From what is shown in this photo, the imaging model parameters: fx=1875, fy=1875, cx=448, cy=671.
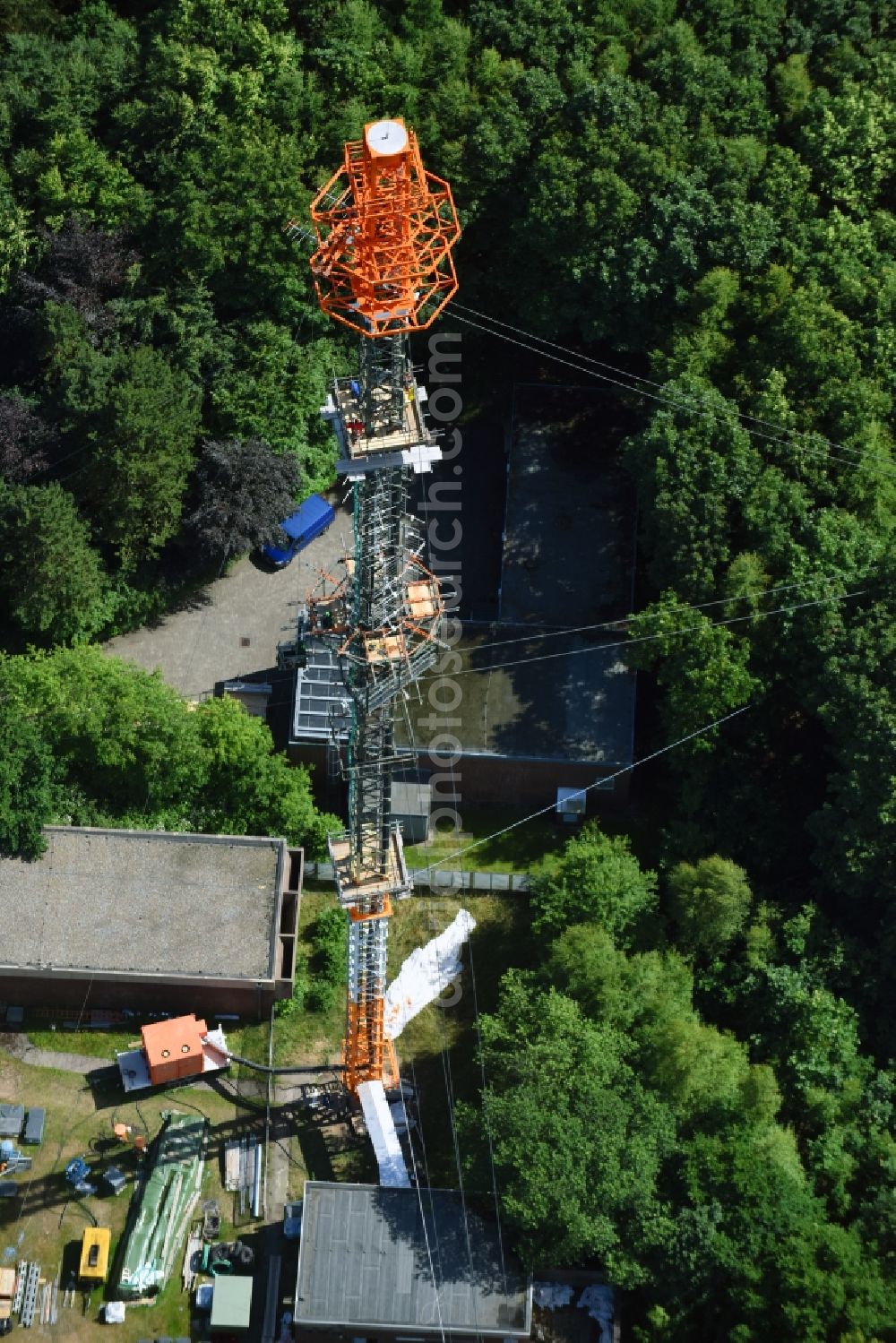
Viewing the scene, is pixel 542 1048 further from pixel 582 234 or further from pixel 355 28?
pixel 355 28

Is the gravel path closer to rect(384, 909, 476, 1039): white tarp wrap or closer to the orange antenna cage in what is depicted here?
rect(384, 909, 476, 1039): white tarp wrap

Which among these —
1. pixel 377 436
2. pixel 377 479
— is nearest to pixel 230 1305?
pixel 377 479

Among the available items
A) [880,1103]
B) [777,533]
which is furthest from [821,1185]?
[777,533]

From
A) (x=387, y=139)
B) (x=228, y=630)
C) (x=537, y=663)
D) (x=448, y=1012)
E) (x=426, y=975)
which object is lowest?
(x=448, y=1012)

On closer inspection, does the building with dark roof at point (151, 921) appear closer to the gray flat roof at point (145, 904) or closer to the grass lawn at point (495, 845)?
the gray flat roof at point (145, 904)

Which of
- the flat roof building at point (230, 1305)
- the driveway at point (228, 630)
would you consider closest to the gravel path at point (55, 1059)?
the flat roof building at point (230, 1305)

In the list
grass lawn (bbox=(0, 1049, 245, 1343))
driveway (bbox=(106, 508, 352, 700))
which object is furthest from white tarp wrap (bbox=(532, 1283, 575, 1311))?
driveway (bbox=(106, 508, 352, 700))

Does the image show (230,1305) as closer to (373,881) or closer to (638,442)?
(373,881)
